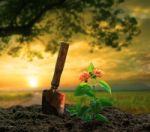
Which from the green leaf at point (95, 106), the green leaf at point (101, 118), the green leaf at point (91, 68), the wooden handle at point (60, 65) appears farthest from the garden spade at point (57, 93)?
the green leaf at point (95, 106)

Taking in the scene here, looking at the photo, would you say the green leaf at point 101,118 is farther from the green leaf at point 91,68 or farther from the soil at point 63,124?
the green leaf at point 91,68

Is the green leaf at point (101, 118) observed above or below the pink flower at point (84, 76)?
below

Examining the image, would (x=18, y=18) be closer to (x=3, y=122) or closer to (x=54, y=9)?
(x=54, y=9)

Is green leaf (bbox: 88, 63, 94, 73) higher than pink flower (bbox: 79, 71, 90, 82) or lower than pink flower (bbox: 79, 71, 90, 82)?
higher

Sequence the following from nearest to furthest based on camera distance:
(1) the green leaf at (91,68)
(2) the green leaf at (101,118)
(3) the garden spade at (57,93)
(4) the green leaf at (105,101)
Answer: (4) the green leaf at (105,101)
(2) the green leaf at (101,118)
(1) the green leaf at (91,68)
(3) the garden spade at (57,93)

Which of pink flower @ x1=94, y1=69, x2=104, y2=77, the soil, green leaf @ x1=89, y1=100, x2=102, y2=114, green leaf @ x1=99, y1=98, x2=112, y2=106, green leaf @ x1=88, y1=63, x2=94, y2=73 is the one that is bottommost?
the soil

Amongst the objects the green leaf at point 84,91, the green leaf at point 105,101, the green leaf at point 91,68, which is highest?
the green leaf at point 91,68

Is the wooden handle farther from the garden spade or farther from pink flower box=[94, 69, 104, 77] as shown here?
pink flower box=[94, 69, 104, 77]

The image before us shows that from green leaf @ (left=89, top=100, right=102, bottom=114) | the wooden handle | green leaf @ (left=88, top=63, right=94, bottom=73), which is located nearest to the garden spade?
the wooden handle
